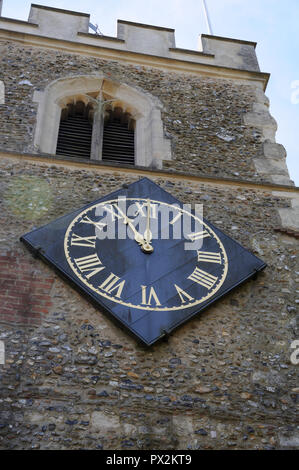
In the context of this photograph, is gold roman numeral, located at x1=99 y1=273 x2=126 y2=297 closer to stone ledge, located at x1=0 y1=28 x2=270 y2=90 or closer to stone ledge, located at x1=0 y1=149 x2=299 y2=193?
stone ledge, located at x1=0 y1=149 x2=299 y2=193

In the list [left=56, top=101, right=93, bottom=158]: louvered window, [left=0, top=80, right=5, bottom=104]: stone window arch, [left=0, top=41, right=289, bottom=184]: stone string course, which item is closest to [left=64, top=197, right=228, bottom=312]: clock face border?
[left=0, top=41, right=289, bottom=184]: stone string course

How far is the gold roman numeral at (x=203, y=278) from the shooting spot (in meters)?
5.50

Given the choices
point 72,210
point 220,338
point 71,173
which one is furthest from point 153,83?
point 220,338

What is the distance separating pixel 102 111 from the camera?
8.25 m

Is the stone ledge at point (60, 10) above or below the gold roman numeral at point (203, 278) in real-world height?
above

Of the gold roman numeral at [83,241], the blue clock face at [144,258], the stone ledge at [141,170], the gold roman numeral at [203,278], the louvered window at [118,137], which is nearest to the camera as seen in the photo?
the blue clock face at [144,258]

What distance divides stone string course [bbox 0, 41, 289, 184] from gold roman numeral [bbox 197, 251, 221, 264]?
1.54m

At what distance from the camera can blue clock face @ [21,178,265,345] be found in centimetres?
515

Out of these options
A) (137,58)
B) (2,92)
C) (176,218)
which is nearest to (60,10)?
(137,58)

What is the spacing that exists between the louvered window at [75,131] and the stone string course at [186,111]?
1.52ft

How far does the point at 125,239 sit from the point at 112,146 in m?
2.34

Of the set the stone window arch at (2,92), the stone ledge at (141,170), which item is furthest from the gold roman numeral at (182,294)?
the stone window arch at (2,92)

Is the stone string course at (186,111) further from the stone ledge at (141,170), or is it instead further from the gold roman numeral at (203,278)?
the gold roman numeral at (203,278)

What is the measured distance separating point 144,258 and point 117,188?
119 cm
